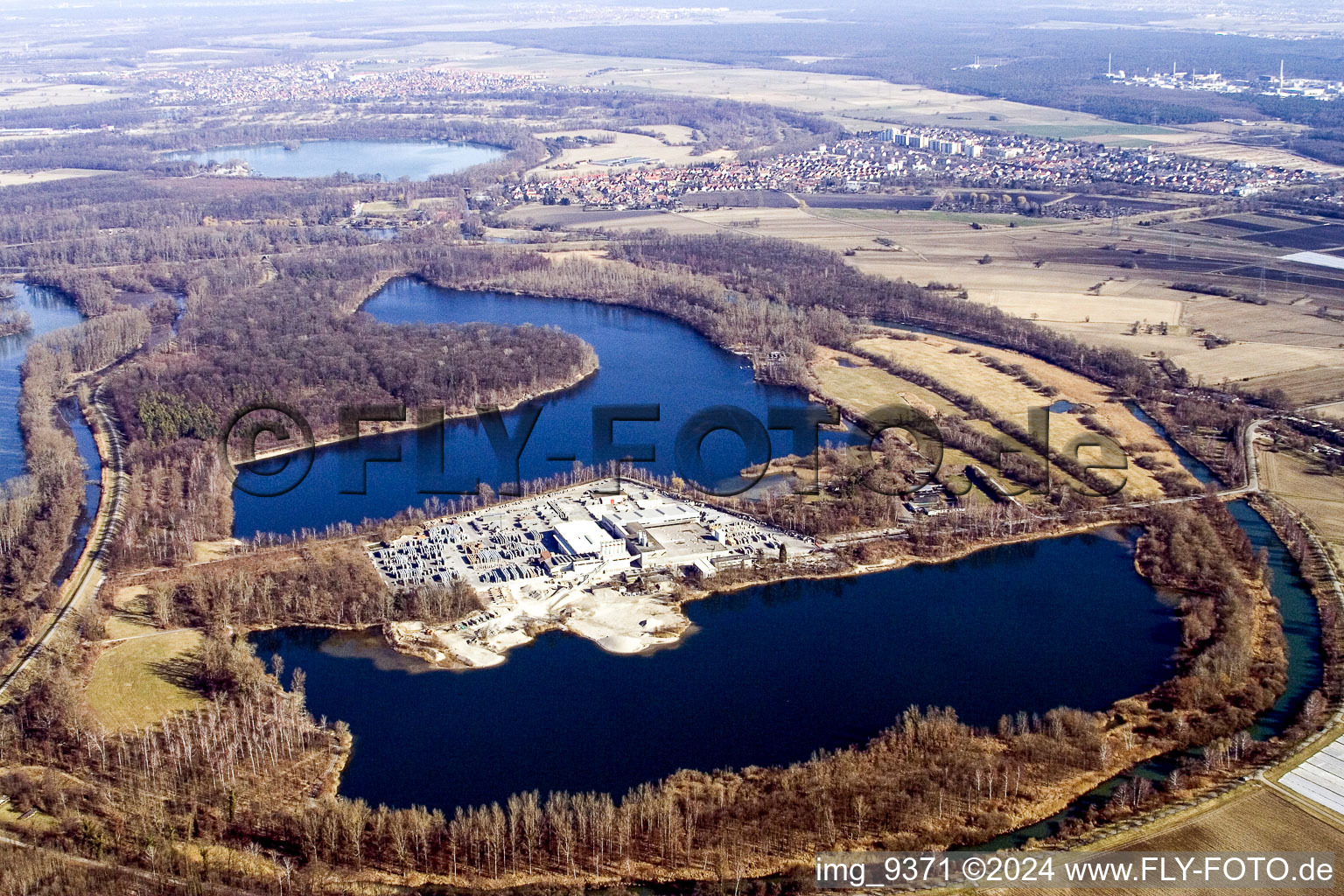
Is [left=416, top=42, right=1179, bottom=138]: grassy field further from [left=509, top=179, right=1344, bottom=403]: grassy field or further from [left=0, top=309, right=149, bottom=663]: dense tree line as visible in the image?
[left=0, top=309, right=149, bottom=663]: dense tree line

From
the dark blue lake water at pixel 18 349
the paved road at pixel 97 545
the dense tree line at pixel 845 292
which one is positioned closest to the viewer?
the paved road at pixel 97 545

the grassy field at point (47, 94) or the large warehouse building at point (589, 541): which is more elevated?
the grassy field at point (47, 94)

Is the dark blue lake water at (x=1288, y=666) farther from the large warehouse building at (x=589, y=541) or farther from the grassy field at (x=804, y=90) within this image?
the grassy field at (x=804, y=90)

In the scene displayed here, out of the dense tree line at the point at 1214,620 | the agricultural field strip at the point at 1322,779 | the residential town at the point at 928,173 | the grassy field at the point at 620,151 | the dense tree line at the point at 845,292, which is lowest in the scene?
the agricultural field strip at the point at 1322,779
